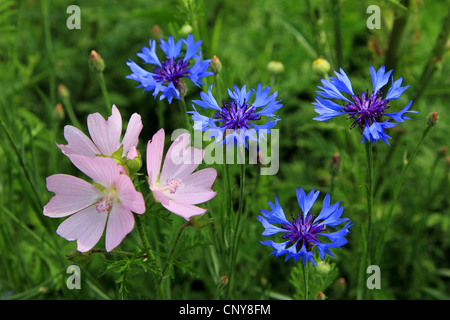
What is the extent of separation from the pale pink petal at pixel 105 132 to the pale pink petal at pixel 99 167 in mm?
80

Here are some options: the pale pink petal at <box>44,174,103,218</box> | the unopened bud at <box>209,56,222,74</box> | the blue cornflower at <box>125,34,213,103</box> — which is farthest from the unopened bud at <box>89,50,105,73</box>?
the pale pink petal at <box>44,174,103,218</box>

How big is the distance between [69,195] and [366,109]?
45 cm

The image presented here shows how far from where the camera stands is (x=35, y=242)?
3.94ft

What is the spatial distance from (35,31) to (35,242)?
1.05m

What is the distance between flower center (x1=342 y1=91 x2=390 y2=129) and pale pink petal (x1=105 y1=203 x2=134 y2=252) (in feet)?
1.13

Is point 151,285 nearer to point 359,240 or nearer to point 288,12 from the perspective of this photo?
point 359,240

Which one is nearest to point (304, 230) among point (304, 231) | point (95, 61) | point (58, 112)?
point (304, 231)

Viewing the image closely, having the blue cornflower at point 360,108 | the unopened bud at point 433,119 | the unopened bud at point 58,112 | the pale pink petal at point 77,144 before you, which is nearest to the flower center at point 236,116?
the blue cornflower at point 360,108

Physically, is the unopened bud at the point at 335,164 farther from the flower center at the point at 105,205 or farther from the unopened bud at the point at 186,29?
the flower center at the point at 105,205

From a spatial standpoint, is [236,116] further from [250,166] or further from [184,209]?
[250,166]

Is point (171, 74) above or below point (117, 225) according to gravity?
above

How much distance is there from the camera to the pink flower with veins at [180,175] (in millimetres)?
730

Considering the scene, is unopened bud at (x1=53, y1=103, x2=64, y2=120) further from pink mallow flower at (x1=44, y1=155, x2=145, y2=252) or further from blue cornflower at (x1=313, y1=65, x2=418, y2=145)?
blue cornflower at (x1=313, y1=65, x2=418, y2=145)

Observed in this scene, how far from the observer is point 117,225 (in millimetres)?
691
